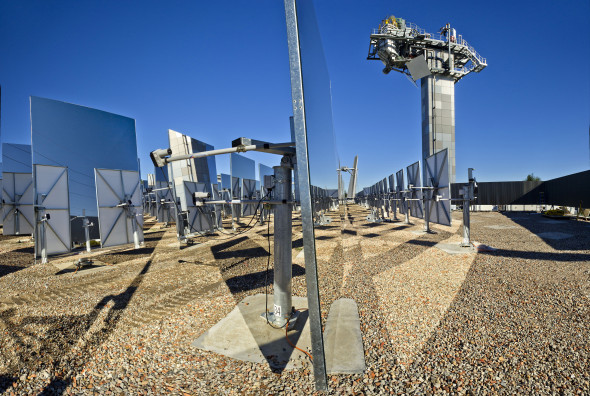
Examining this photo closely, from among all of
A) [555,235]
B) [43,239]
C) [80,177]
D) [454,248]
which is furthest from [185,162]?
[555,235]

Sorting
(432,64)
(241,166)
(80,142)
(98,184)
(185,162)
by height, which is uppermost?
(432,64)

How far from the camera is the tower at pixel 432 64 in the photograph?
3112 cm

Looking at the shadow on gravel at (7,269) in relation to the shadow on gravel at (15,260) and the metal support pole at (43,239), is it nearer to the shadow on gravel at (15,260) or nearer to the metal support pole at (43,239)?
the shadow on gravel at (15,260)

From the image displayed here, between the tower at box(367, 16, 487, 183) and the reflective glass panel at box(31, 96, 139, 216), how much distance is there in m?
30.9

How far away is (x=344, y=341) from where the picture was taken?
166 inches

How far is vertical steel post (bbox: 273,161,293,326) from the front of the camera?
15.0ft

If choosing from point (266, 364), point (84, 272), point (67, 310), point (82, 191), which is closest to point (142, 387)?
point (266, 364)

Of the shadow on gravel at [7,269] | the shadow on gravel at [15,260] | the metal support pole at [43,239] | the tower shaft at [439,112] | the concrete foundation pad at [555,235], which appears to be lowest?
the concrete foundation pad at [555,235]

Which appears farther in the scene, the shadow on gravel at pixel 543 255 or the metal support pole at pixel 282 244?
the shadow on gravel at pixel 543 255

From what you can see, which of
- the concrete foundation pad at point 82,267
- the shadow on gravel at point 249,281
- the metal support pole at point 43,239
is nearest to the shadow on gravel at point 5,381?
the shadow on gravel at point 249,281

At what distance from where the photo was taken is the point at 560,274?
7.30m

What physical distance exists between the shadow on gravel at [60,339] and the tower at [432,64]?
110 feet

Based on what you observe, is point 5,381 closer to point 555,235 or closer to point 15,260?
point 15,260

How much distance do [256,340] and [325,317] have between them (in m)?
1.53
